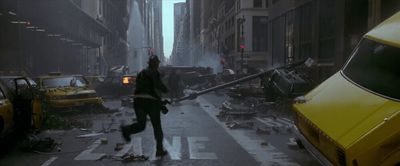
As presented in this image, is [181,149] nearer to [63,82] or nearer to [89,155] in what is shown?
[89,155]

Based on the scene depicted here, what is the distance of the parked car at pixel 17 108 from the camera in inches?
406

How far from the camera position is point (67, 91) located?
19.9 m

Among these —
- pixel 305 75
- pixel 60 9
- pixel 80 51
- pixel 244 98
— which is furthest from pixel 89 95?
pixel 80 51

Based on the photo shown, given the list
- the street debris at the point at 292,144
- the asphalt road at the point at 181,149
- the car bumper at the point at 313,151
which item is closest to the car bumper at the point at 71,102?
the asphalt road at the point at 181,149

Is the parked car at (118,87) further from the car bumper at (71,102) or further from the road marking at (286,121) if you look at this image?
the road marking at (286,121)

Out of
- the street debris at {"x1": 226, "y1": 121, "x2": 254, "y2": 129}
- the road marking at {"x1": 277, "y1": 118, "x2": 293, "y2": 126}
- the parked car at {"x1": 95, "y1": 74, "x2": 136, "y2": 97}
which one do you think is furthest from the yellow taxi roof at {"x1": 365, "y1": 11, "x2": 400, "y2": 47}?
the parked car at {"x1": 95, "y1": 74, "x2": 136, "y2": 97}

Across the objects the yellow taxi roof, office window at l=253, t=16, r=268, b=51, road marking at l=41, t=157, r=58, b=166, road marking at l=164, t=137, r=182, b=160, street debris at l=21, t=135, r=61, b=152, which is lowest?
road marking at l=164, t=137, r=182, b=160

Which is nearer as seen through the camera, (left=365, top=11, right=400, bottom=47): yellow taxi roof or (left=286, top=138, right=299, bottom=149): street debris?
(left=365, top=11, right=400, bottom=47): yellow taxi roof

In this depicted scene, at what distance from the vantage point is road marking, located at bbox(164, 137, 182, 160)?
32.5 feet

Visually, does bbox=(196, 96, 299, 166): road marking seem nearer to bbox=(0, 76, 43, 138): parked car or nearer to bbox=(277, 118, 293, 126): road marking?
bbox=(277, 118, 293, 126): road marking

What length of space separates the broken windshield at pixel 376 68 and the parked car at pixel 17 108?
Answer: 6178 millimetres

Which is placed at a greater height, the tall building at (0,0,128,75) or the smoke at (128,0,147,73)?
the smoke at (128,0,147,73)

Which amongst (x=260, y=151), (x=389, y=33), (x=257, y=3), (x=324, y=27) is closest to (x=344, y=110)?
(x=389, y=33)

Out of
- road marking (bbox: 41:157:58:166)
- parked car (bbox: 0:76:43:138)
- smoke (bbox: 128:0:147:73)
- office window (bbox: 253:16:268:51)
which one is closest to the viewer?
road marking (bbox: 41:157:58:166)
